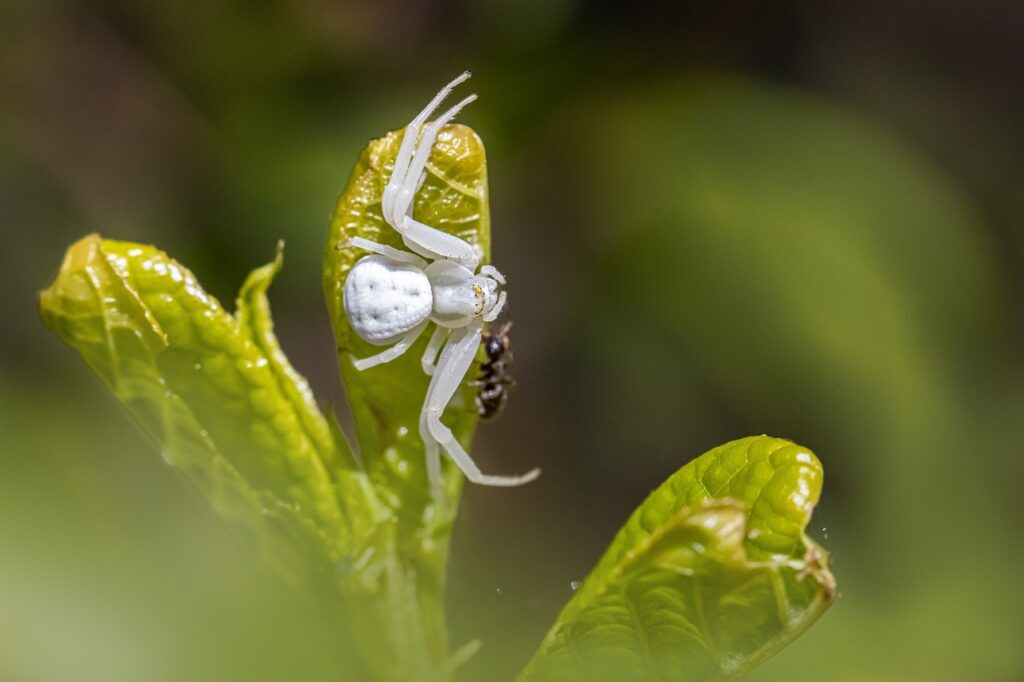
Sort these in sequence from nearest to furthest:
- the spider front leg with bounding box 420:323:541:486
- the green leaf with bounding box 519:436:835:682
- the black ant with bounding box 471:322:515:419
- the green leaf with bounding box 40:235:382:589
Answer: the green leaf with bounding box 519:436:835:682, the green leaf with bounding box 40:235:382:589, the spider front leg with bounding box 420:323:541:486, the black ant with bounding box 471:322:515:419

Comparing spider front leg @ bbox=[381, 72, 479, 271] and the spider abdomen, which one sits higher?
spider front leg @ bbox=[381, 72, 479, 271]

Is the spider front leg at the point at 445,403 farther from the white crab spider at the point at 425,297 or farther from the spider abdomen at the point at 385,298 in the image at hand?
the spider abdomen at the point at 385,298

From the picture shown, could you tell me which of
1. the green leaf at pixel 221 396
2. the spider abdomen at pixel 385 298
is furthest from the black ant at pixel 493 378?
the green leaf at pixel 221 396

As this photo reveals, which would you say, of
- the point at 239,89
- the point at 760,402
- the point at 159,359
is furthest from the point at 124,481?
the point at 760,402

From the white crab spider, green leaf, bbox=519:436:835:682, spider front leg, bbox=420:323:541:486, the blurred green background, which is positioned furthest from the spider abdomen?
the blurred green background

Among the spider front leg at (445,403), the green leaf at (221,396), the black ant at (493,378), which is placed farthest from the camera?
the black ant at (493,378)

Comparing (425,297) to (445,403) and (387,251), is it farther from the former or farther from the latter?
(445,403)

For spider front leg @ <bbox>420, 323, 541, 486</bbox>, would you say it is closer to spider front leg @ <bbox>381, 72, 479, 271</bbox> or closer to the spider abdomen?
Answer: the spider abdomen
